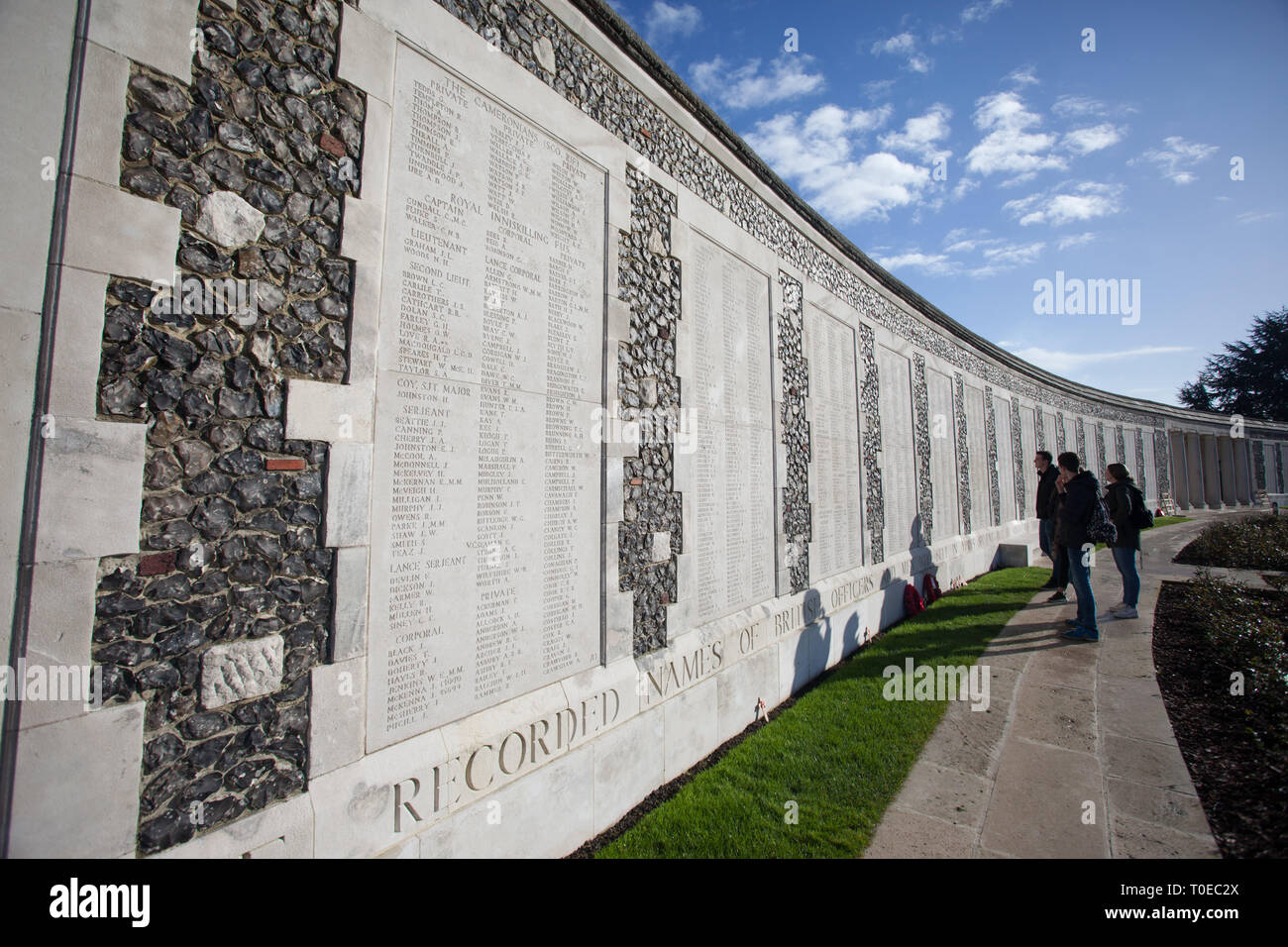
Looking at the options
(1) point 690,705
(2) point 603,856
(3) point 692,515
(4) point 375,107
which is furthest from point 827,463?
(4) point 375,107

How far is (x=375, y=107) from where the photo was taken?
10.4 ft

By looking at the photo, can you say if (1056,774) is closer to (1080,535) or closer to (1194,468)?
(1080,535)

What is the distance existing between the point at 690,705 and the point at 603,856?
1.60 meters

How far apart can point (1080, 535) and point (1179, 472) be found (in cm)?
2971

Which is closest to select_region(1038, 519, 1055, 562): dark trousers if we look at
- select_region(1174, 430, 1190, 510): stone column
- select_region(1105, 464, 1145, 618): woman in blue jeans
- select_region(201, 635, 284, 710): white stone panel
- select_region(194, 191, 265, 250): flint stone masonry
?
select_region(1105, 464, 1145, 618): woman in blue jeans

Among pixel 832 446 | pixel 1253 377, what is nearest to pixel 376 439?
pixel 832 446

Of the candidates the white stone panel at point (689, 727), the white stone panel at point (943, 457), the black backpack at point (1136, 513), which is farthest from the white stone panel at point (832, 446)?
the white stone panel at point (943, 457)

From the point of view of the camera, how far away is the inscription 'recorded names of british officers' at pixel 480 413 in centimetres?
320

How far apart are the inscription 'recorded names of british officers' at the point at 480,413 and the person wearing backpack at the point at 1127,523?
7.90 m

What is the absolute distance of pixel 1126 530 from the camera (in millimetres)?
7922

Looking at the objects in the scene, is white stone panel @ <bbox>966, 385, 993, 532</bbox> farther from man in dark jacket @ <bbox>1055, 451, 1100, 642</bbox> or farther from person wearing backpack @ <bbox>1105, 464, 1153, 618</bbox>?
man in dark jacket @ <bbox>1055, 451, 1100, 642</bbox>

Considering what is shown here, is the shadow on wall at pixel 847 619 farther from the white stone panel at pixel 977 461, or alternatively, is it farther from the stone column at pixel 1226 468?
the stone column at pixel 1226 468
